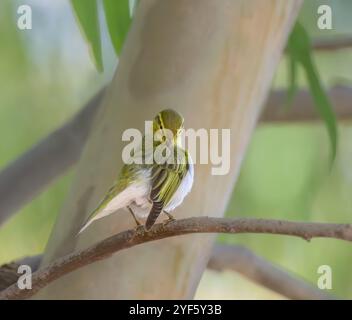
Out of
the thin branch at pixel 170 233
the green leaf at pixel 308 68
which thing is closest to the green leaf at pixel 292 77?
the green leaf at pixel 308 68

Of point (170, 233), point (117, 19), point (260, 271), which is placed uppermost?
point (117, 19)

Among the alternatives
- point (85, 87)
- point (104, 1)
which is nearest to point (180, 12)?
point (104, 1)

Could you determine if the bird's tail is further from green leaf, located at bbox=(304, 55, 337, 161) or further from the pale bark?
green leaf, located at bbox=(304, 55, 337, 161)

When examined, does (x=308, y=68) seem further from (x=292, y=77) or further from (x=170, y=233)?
(x=170, y=233)

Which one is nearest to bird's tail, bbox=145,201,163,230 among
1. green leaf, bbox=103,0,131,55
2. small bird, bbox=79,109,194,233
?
small bird, bbox=79,109,194,233

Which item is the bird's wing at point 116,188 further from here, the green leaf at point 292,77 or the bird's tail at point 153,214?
the green leaf at point 292,77

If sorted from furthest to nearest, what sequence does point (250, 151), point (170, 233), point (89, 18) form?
point (250, 151), point (89, 18), point (170, 233)

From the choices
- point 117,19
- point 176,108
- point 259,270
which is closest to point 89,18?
point 117,19
